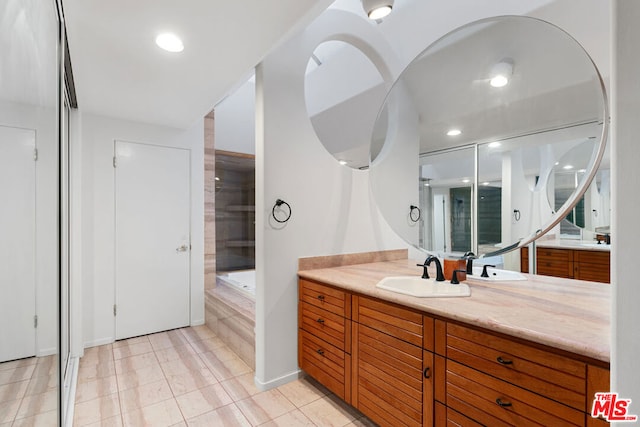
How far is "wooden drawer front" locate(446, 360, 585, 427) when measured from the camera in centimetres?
95

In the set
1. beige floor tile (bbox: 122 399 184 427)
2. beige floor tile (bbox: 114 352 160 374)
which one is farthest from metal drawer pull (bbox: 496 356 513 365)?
beige floor tile (bbox: 114 352 160 374)

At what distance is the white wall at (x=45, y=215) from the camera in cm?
90

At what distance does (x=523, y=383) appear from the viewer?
102 centimetres

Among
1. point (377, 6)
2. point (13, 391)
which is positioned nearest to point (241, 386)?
point (13, 391)

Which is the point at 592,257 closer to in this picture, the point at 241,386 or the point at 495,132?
the point at 495,132

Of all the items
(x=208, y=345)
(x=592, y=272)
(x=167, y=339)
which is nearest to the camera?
(x=592, y=272)

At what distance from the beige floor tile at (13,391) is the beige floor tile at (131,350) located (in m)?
2.10

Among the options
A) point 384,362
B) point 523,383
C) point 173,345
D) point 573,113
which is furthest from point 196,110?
point 523,383

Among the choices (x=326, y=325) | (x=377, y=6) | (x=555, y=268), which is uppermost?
(x=377, y=6)

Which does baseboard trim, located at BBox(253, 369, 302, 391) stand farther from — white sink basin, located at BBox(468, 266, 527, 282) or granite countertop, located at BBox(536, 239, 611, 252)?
granite countertop, located at BBox(536, 239, 611, 252)

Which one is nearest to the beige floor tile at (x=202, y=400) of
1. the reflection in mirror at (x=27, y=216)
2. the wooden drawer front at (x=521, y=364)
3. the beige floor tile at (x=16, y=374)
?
the reflection in mirror at (x=27, y=216)

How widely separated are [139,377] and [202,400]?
65 cm

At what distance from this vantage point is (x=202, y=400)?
1.97 meters

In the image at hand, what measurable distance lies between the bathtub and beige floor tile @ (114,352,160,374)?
941mm
